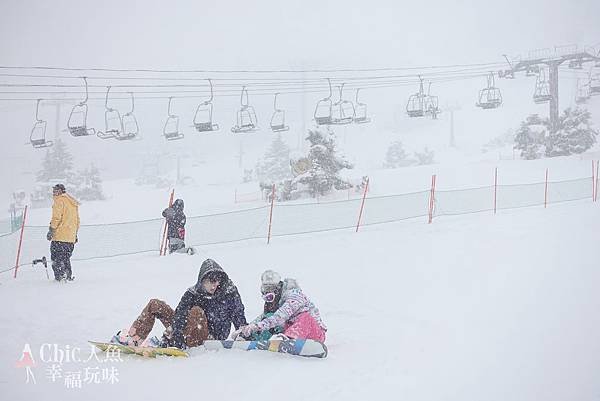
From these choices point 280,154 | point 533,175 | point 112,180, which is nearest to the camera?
point 533,175

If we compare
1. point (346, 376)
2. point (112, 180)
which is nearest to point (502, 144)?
point (112, 180)

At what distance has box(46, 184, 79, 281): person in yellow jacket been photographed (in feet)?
31.1

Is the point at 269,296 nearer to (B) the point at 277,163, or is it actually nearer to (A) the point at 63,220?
(A) the point at 63,220

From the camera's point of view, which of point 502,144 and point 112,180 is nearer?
point 502,144

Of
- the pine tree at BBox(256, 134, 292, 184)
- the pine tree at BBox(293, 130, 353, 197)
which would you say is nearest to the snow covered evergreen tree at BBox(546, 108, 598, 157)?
the pine tree at BBox(293, 130, 353, 197)

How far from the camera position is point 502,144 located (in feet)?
203

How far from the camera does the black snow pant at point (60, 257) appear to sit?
9531mm

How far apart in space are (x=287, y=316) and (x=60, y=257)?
243 inches

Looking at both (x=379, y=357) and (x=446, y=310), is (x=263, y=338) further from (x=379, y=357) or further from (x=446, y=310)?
(x=446, y=310)

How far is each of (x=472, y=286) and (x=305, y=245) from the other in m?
5.88

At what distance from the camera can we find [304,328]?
508 centimetres

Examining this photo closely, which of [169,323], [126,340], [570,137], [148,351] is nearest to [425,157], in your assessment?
[570,137]

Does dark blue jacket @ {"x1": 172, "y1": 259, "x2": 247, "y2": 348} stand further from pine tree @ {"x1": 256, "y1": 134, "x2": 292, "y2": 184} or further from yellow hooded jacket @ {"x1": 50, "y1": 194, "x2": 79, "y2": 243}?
pine tree @ {"x1": 256, "y1": 134, "x2": 292, "y2": 184}

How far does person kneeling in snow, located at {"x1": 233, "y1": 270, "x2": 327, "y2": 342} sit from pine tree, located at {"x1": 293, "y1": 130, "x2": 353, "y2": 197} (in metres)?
25.6
